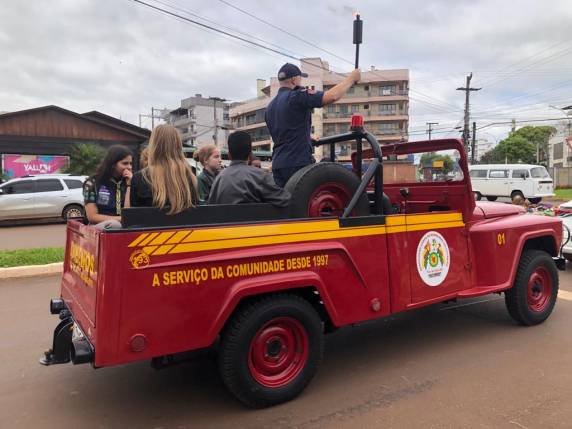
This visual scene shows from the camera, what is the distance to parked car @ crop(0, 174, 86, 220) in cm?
1488

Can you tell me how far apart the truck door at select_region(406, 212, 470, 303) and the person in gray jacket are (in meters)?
1.14

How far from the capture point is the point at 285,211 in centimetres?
343

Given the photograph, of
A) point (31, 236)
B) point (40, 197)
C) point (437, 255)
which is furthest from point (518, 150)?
point (437, 255)

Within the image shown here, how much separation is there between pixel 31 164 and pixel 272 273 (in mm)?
25367

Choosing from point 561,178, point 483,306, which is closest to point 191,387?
point 483,306

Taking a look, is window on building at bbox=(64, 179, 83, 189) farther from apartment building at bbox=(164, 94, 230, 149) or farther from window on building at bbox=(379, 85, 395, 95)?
apartment building at bbox=(164, 94, 230, 149)

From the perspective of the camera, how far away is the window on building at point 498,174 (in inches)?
1036

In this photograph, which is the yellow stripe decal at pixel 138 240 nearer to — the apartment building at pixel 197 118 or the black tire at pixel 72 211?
the black tire at pixel 72 211

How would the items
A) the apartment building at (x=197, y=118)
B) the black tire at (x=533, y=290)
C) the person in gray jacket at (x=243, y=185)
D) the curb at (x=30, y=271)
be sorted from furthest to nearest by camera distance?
the apartment building at (x=197, y=118) → the curb at (x=30, y=271) → the black tire at (x=533, y=290) → the person in gray jacket at (x=243, y=185)

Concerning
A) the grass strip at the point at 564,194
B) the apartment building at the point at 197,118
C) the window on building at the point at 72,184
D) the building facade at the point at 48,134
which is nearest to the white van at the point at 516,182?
the grass strip at the point at 564,194

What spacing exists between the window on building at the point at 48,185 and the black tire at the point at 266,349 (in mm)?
14383

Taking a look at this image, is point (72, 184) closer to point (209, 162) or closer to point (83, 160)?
point (83, 160)

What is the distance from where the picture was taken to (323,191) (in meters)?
3.65

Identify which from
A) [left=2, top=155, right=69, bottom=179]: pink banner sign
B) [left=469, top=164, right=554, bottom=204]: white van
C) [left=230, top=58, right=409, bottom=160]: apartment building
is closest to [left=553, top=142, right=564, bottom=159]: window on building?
[left=230, top=58, right=409, bottom=160]: apartment building
